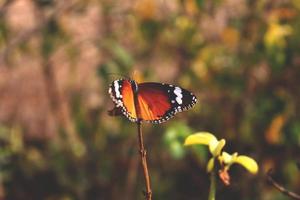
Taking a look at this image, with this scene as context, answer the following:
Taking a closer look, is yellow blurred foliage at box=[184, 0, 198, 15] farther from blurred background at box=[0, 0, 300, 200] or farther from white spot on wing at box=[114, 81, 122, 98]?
white spot on wing at box=[114, 81, 122, 98]

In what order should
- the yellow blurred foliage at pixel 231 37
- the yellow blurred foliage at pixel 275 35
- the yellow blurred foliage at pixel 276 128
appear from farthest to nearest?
the yellow blurred foliage at pixel 231 37 < the yellow blurred foliage at pixel 276 128 < the yellow blurred foliage at pixel 275 35

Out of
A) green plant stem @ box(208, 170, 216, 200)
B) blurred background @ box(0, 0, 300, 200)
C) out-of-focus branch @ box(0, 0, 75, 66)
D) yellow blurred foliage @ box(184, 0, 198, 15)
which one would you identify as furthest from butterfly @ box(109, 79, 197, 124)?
yellow blurred foliage @ box(184, 0, 198, 15)

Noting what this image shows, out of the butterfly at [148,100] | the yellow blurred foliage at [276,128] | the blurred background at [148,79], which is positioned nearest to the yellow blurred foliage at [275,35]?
the blurred background at [148,79]

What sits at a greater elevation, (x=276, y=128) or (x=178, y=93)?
(x=276, y=128)

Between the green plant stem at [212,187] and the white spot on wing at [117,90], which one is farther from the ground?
the white spot on wing at [117,90]

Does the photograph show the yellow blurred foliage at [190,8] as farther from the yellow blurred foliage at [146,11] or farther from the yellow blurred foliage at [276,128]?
the yellow blurred foliage at [276,128]

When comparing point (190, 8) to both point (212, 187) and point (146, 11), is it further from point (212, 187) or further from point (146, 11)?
point (212, 187)

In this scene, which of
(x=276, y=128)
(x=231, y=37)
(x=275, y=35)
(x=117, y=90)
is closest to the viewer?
(x=117, y=90)

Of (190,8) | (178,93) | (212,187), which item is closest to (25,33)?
(190,8)
